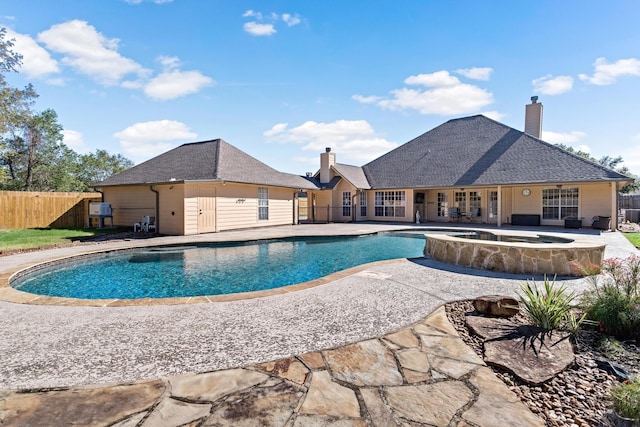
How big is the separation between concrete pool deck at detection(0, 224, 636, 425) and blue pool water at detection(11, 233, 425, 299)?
1958 mm

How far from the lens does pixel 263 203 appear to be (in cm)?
1788

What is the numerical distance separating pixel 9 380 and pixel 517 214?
2099 centimetres

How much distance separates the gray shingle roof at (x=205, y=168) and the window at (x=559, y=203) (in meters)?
13.8

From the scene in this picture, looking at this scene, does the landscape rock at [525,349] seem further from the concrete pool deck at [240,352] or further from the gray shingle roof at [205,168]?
the gray shingle roof at [205,168]

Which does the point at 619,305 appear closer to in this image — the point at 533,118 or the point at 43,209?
the point at 533,118

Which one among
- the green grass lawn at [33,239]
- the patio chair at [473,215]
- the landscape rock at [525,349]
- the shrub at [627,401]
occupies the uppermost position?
the patio chair at [473,215]

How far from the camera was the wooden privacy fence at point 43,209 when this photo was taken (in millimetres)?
16062

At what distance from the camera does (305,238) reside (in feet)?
46.3

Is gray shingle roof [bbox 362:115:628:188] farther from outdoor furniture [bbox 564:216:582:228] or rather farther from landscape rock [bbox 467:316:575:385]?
landscape rock [bbox 467:316:575:385]

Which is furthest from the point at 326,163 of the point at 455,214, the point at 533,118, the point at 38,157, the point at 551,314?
the point at 38,157

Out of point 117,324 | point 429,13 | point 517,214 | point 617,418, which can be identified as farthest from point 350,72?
point 617,418

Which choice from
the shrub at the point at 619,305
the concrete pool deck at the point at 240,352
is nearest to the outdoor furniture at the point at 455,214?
the concrete pool deck at the point at 240,352

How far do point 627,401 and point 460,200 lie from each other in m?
19.9

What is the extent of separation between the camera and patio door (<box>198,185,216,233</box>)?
14422 millimetres
